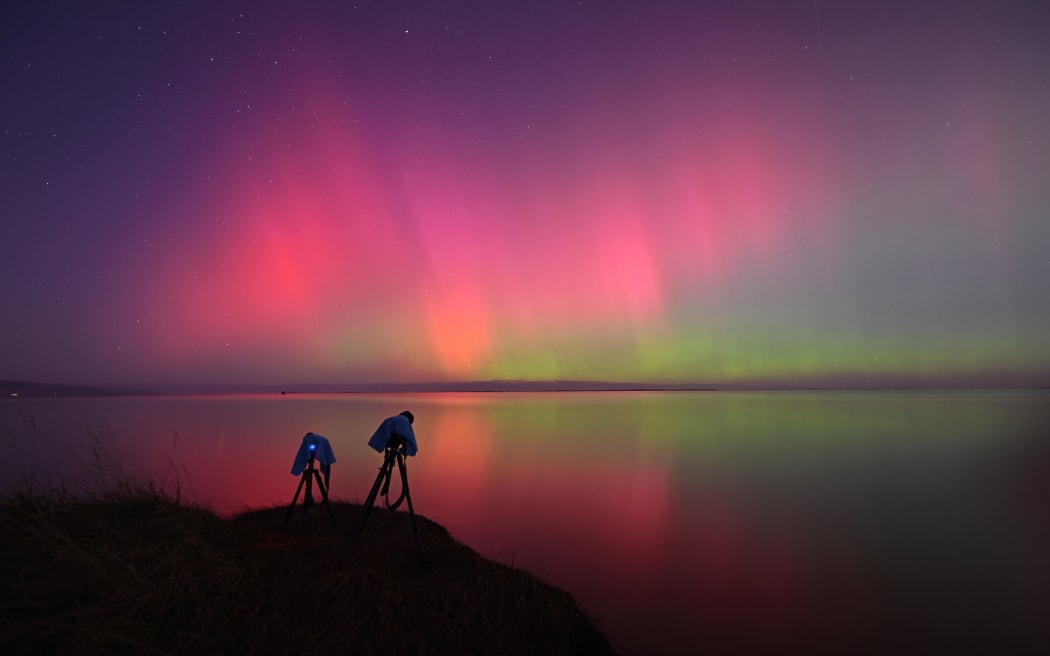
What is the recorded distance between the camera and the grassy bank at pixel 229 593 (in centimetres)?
484

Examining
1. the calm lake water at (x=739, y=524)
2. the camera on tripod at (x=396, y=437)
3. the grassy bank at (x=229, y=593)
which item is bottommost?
the calm lake water at (x=739, y=524)

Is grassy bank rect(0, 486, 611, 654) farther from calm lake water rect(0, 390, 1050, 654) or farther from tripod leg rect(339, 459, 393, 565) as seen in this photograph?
calm lake water rect(0, 390, 1050, 654)

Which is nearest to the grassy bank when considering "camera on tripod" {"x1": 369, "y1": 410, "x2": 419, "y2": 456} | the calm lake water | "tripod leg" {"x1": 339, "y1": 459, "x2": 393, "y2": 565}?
"tripod leg" {"x1": 339, "y1": 459, "x2": 393, "y2": 565}

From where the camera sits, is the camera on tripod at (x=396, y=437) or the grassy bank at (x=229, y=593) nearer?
the grassy bank at (x=229, y=593)

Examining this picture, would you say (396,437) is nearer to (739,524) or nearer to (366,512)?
(366,512)

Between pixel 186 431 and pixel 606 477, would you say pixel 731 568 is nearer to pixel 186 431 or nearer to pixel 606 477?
pixel 606 477

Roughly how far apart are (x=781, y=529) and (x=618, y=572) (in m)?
7.53

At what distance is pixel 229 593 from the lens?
5758mm

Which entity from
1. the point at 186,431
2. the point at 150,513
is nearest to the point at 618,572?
the point at 150,513

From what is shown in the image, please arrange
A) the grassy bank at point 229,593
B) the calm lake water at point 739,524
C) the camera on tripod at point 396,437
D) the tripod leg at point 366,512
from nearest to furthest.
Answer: the grassy bank at point 229,593, the tripod leg at point 366,512, the camera on tripod at point 396,437, the calm lake water at point 739,524

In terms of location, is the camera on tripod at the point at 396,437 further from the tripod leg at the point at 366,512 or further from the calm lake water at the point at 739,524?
the calm lake water at the point at 739,524

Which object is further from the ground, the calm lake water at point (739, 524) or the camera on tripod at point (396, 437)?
the camera on tripod at point (396, 437)

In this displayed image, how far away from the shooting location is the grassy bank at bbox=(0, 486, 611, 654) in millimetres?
4840

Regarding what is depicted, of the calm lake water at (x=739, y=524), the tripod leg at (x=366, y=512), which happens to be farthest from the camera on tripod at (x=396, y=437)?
the calm lake water at (x=739, y=524)
